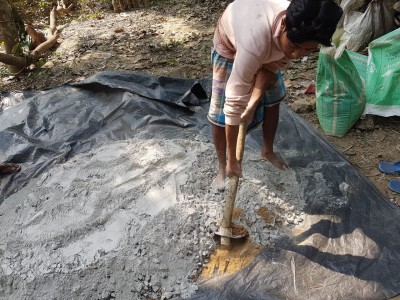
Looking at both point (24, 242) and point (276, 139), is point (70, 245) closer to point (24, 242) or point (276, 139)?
point (24, 242)

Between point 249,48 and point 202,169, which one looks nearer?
point 249,48

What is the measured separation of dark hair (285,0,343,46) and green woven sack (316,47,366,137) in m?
1.20

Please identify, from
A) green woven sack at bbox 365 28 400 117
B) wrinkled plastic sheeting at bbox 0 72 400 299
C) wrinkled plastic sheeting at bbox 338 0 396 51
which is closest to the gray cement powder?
wrinkled plastic sheeting at bbox 0 72 400 299

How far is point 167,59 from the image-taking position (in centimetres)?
385

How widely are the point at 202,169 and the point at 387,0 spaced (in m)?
2.15

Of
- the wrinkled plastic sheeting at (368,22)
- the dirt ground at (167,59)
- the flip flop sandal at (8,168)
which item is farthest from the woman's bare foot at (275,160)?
the flip flop sandal at (8,168)

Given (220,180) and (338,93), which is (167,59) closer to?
(338,93)

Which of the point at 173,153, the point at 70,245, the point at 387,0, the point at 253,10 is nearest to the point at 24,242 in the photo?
the point at 70,245

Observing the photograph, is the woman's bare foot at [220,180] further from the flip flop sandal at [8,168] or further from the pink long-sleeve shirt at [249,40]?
the flip flop sandal at [8,168]

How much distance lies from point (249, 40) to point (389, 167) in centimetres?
145

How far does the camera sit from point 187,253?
178cm

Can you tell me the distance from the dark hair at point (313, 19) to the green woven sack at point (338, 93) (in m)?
1.20

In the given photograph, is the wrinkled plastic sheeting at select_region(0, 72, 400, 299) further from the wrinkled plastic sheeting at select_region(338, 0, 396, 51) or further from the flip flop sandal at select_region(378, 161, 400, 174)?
the wrinkled plastic sheeting at select_region(338, 0, 396, 51)

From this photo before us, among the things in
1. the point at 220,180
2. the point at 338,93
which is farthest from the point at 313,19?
the point at 338,93
